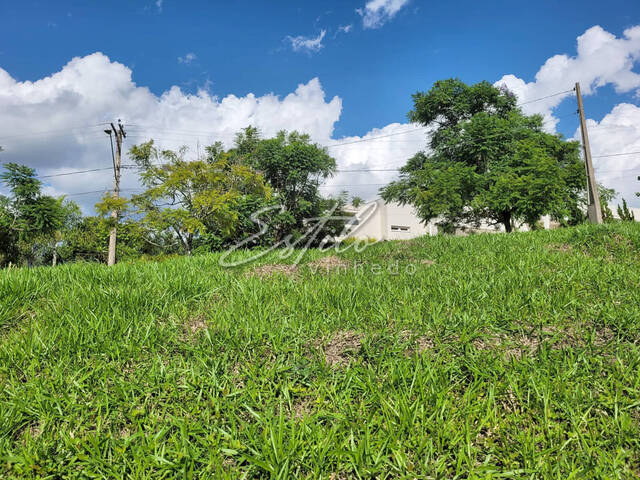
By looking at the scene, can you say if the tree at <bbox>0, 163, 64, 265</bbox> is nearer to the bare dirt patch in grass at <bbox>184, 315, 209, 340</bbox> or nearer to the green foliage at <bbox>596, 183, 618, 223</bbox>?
the bare dirt patch in grass at <bbox>184, 315, 209, 340</bbox>

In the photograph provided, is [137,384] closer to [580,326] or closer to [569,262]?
[580,326]

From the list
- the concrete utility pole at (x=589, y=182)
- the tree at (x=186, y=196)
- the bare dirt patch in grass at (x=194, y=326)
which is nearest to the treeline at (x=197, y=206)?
the tree at (x=186, y=196)

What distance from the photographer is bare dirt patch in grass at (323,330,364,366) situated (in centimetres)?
276

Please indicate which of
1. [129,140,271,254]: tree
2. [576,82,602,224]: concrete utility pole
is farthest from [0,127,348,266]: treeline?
[576,82,602,224]: concrete utility pole

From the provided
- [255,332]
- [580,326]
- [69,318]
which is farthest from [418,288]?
[69,318]

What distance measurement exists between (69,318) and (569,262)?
7205 millimetres

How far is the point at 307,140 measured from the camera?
30.2m

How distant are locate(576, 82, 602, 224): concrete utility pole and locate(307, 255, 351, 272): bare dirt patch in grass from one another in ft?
49.6

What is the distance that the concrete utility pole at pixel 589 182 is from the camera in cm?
1586

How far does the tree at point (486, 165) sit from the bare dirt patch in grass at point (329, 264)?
15.5 m

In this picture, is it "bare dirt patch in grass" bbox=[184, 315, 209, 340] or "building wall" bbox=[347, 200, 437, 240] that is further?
"building wall" bbox=[347, 200, 437, 240]

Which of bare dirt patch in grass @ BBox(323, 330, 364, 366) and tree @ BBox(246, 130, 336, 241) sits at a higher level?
tree @ BBox(246, 130, 336, 241)

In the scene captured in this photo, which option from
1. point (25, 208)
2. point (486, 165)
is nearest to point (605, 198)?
point (486, 165)

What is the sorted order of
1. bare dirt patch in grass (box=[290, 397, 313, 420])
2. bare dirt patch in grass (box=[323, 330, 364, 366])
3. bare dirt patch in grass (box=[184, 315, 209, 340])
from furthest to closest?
bare dirt patch in grass (box=[184, 315, 209, 340])
bare dirt patch in grass (box=[323, 330, 364, 366])
bare dirt patch in grass (box=[290, 397, 313, 420])
